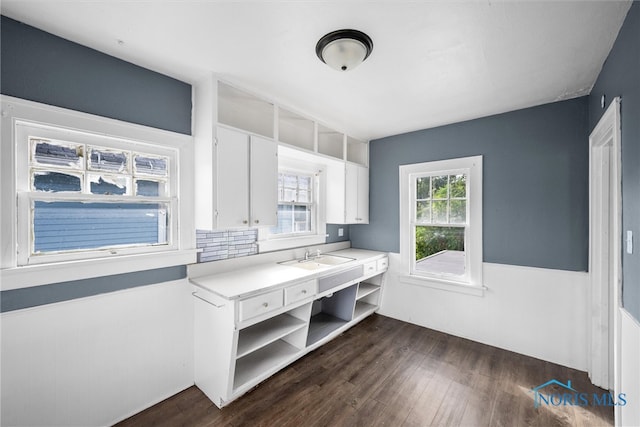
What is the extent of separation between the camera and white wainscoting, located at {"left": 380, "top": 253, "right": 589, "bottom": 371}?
2428 mm

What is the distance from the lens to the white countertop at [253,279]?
1.96 meters

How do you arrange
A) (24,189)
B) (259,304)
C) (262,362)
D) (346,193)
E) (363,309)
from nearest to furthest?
(24,189), (259,304), (262,362), (346,193), (363,309)

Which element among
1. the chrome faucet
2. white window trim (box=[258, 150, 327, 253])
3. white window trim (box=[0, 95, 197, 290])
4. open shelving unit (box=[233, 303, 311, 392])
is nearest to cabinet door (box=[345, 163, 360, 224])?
white window trim (box=[258, 150, 327, 253])

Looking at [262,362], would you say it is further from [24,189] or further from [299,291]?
[24,189]

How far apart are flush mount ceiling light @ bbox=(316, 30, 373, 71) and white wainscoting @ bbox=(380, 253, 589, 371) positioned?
8.38 feet

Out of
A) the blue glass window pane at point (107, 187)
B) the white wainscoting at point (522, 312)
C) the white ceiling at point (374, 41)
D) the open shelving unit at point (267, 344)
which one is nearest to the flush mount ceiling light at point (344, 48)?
the white ceiling at point (374, 41)

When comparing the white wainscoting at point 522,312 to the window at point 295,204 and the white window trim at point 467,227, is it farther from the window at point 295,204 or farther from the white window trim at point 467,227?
the window at point 295,204

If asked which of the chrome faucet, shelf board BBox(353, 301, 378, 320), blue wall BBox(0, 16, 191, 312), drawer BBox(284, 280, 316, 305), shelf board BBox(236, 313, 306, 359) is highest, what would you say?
blue wall BBox(0, 16, 191, 312)

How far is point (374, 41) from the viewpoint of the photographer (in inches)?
63.7

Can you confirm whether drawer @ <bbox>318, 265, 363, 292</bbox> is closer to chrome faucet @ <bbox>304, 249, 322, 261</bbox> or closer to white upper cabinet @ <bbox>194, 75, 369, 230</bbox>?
chrome faucet @ <bbox>304, 249, 322, 261</bbox>

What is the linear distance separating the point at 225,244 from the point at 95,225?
97 cm

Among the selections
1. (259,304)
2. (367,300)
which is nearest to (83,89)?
(259,304)

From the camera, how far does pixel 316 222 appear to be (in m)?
3.59

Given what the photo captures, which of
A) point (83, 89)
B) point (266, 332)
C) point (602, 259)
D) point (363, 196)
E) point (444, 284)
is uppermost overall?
point (83, 89)
